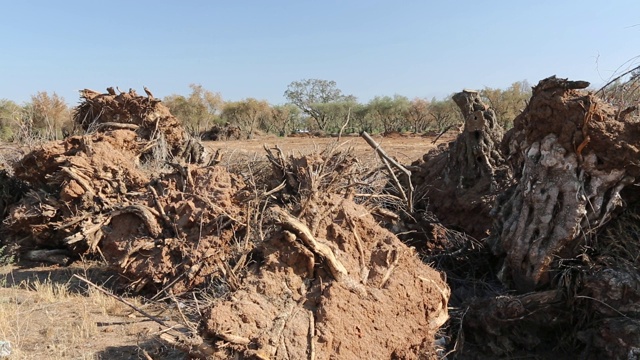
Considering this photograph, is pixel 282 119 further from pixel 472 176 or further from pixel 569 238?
pixel 569 238

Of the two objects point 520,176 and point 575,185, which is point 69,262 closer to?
point 520,176

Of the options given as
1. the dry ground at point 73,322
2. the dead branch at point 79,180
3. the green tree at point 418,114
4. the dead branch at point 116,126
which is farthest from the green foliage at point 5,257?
the green tree at point 418,114

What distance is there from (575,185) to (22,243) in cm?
772

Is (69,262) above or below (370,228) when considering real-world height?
below

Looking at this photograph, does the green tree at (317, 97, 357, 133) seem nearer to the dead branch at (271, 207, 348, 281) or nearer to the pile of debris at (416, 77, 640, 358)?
the pile of debris at (416, 77, 640, 358)

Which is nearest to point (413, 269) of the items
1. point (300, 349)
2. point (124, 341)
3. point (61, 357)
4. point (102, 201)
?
point (300, 349)

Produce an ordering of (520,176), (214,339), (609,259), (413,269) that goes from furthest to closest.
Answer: (520,176)
(609,259)
(413,269)
(214,339)

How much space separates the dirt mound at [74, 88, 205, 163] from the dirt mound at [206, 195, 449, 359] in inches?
235

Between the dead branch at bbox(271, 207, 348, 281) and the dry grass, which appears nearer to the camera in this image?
the dead branch at bbox(271, 207, 348, 281)

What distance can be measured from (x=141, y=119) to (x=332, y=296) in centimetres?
731

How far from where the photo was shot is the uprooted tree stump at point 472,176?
6156 millimetres

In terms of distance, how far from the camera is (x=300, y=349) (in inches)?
128

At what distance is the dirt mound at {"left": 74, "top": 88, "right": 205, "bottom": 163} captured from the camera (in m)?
9.55

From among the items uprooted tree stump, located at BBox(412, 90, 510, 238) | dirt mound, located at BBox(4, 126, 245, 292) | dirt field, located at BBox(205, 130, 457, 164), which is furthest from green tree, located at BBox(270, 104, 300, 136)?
uprooted tree stump, located at BBox(412, 90, 510, 238)
